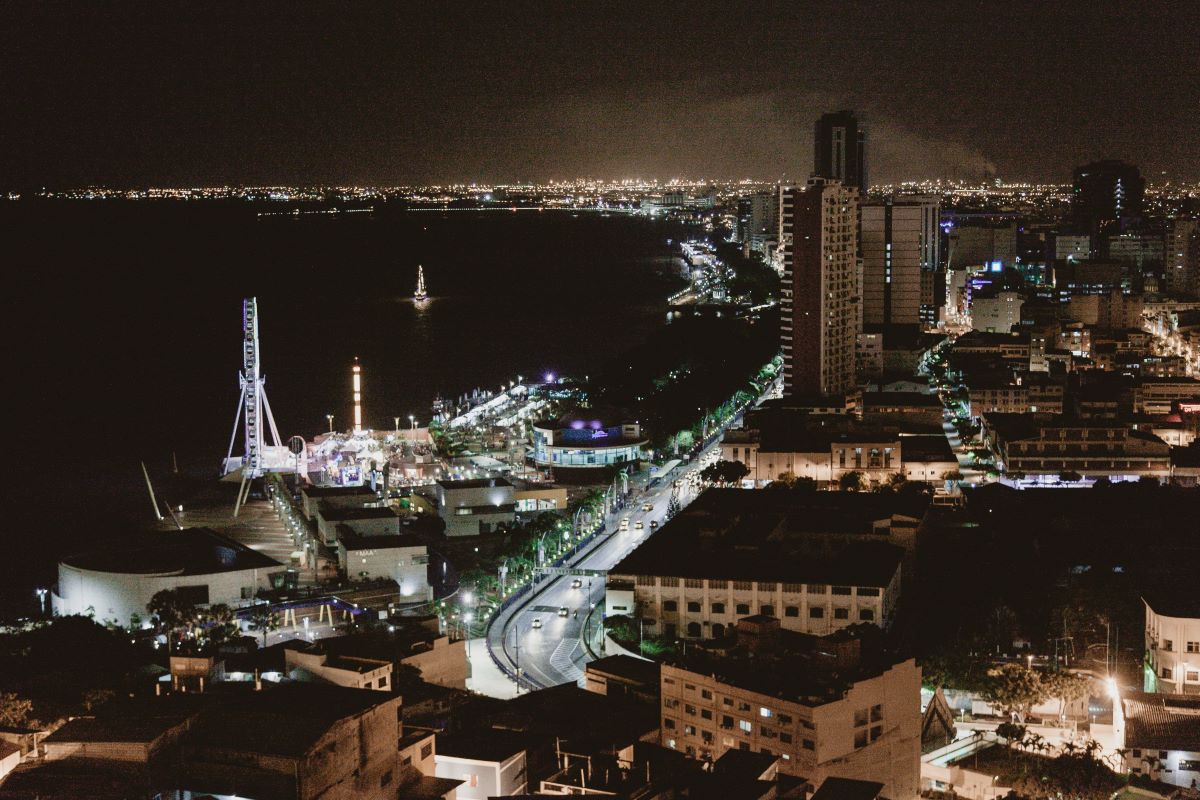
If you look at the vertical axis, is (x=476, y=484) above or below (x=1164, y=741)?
above

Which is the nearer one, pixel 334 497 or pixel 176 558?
pixel 176 558

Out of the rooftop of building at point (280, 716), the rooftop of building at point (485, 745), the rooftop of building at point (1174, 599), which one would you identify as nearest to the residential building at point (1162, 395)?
the rooftop of building at point (1174, 599)

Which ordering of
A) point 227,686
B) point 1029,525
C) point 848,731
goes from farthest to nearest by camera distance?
1. point 1029,525
2. point 227,686
3. point 848,731

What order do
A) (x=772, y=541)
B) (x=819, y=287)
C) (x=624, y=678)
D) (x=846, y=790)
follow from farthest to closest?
(x=819, y=287)
(x=772, y=541)
(x=624, y=678)
(x=846, y=790)

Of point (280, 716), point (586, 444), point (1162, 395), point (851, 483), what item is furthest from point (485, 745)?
point (1162, 395)

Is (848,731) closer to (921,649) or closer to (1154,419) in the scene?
(921,649)

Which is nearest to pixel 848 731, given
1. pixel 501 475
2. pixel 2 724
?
pixel 2 724

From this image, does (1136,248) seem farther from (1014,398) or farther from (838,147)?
(1014,398)
